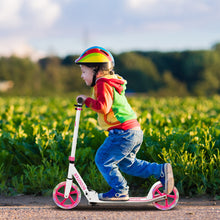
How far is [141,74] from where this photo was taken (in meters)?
51.8

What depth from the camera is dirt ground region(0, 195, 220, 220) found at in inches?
149

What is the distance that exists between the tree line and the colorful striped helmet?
34.8m

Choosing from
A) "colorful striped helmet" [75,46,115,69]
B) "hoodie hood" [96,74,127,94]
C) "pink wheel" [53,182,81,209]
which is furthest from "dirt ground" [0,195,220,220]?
"colorful striped helmet" [75,46,115,69]

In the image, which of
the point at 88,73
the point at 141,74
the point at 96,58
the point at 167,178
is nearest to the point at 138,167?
the point at 167,178

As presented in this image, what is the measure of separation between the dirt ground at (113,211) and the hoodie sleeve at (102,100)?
107cm

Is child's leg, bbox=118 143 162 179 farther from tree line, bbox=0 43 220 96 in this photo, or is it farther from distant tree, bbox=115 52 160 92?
distant tree, bbox=115 52 160 92

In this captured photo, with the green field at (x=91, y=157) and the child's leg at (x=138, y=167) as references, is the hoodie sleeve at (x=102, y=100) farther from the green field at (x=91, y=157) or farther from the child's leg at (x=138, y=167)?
the green field at (x=91, y=157)

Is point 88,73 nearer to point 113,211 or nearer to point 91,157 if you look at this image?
point 113,211

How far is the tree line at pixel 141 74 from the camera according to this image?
147 ft

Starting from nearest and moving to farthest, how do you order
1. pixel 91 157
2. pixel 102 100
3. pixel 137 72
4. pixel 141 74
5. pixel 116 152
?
pixel 102 100 < pixel 116 152 < pixel 91 157 < pixel 141 74 < pixel 137 72

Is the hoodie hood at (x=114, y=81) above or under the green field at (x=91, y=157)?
above

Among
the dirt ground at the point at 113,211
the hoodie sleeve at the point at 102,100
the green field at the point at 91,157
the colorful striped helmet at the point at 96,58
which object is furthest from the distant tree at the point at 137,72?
the hoodie sleeve at the point at 102,100

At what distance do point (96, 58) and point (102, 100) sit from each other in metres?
0.45


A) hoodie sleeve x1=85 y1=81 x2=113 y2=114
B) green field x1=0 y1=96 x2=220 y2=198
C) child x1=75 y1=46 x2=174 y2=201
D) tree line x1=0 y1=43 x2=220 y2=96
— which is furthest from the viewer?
tree line x1=0 y1=43 x2=220 y2=96
